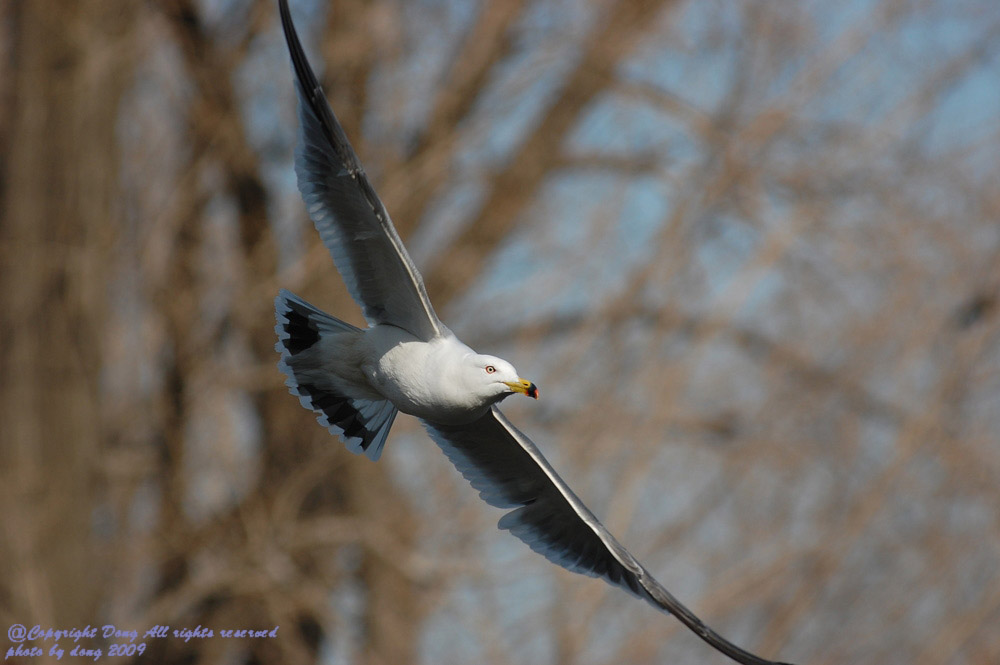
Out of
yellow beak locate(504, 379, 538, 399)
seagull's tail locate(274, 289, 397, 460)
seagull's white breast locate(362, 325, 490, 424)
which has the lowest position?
yellow beak locate(504, 379, 538, 399)

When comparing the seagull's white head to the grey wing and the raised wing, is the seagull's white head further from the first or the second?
the raised wing

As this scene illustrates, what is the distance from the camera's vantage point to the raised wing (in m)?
4.14

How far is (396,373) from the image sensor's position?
140 inches

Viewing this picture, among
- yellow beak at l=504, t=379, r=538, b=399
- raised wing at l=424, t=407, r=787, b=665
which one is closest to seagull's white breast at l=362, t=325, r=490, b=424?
yellow beak at l=504, t=379, r=538, b=399

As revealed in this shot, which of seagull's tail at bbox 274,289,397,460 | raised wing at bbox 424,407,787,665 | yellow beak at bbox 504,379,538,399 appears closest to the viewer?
yellow beak at bbox 504,379,538,399

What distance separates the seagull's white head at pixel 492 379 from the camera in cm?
339

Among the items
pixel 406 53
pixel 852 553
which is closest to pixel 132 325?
pixel 406 53

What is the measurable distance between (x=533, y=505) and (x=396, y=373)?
41.3 inches

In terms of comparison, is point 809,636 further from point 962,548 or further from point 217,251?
point 217,251

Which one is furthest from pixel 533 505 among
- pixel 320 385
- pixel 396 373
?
pixel 396 373

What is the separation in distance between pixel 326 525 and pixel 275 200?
2426 mm

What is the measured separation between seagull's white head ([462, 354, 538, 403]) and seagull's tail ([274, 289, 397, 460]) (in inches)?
20.6

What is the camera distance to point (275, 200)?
9.23 m

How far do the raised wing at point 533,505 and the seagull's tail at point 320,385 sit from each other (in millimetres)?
224
